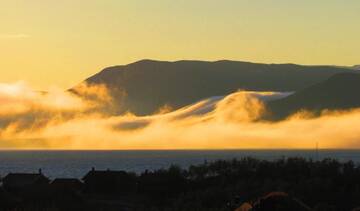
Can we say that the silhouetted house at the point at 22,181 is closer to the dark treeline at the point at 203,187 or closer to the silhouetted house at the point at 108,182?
the dark treeline at the point at 203,187

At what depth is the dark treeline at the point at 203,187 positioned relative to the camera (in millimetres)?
79375

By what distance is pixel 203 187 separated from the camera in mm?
95438

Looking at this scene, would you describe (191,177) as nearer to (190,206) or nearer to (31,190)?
(31,190)

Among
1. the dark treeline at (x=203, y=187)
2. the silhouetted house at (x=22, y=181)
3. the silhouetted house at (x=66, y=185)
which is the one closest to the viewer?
the dark treeline at (x=203, y=187)

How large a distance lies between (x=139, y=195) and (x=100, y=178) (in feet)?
24.5

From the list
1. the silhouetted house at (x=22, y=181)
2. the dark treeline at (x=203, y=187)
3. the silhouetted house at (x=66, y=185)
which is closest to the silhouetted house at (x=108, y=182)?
the dark treeline at (x=203, y=187)

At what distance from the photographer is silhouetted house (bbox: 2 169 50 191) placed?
103 meters

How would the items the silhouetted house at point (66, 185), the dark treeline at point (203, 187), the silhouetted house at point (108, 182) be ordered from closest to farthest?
the dark treeline at point (203, 187) < the silhouetted house at point (66, 185) < the silhouetted house at point (108, 182)

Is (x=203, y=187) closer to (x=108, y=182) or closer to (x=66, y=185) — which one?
(x=66, y=185)

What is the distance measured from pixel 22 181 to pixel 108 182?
1124cm

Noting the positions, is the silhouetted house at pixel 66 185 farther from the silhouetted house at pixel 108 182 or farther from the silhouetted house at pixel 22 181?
the silhouetted house at pixel 22 181

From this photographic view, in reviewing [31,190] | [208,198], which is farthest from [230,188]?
[31,190]

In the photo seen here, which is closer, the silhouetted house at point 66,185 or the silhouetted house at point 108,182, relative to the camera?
the silhouetted house at point 66,185

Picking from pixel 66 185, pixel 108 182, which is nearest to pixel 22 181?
pixel 108 182
